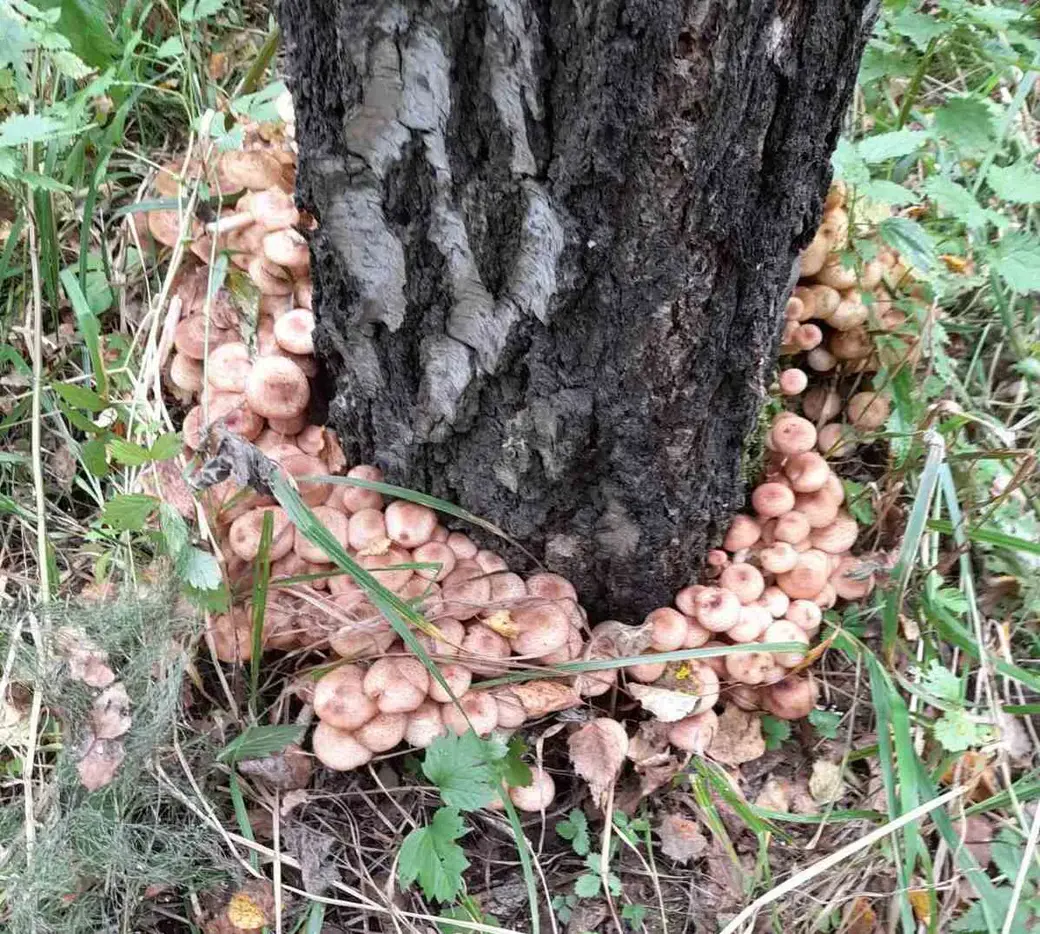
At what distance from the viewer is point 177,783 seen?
211cm

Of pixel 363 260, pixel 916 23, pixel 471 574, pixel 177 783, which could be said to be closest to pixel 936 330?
pixel 916 23

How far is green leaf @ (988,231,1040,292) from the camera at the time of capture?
7.37 feet

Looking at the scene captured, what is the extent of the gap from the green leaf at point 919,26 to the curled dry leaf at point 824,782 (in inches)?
73.6

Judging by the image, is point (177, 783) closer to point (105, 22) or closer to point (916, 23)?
point (105, 22)

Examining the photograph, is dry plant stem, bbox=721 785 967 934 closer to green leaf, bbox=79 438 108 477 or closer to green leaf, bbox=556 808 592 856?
green leaf, bbox=556 808 592 856

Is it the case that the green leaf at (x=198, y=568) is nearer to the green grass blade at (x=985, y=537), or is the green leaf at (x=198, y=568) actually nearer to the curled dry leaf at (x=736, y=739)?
the curled dry leaf at (x=736, y=739)

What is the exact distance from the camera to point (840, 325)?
8.00 feet

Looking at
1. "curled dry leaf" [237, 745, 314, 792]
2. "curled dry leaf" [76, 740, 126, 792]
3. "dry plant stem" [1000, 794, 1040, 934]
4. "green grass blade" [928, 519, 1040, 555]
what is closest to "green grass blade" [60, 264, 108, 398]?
"curled dry leaf" [76, 740, 126, 792]

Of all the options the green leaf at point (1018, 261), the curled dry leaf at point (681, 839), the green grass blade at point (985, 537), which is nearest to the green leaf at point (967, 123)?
the green leaf at point (1018, 261)

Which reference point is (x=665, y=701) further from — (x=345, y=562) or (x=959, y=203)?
(x=959, y=203)

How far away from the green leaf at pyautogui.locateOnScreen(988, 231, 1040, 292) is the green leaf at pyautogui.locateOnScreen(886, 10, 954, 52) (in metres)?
0.56

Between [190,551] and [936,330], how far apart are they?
6.48 ft

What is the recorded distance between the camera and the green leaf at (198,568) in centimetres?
202

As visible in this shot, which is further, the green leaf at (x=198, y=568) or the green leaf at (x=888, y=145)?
the green leaf at (x=888, y=145)
